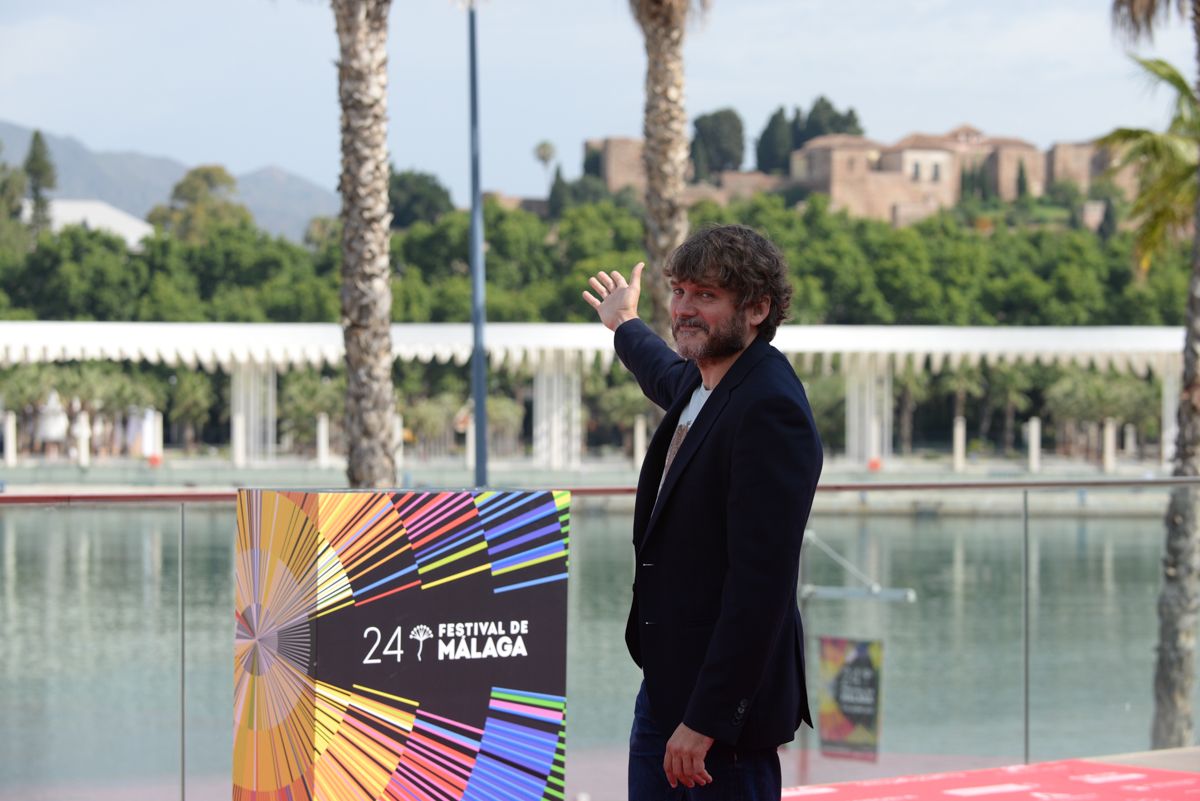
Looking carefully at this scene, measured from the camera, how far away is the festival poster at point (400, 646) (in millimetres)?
3258

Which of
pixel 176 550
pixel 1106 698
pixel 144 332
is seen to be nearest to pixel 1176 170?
pixel 1106 698

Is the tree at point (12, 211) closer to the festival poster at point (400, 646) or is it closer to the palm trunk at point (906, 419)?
the palm trunk at point (906, 419)

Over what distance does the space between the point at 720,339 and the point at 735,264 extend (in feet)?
0.45

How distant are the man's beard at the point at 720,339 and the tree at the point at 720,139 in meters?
162

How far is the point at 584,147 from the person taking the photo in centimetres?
15600

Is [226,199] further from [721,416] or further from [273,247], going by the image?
[721,416]

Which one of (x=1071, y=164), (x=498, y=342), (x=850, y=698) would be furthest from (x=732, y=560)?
(x=1071, y=164)

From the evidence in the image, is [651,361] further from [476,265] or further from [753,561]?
[476,265]

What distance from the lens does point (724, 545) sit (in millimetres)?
2615

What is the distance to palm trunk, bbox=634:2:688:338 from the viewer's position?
498 inches

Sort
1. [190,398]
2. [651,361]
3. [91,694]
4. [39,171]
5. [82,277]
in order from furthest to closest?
[39,171] < [82,277] < [190,398] < [91,694] < [651,361]

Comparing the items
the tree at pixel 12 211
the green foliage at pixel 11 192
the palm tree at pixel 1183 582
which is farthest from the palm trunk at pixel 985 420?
the green foliage at pixel 11 192

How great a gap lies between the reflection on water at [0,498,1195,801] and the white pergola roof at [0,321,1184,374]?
8.15m

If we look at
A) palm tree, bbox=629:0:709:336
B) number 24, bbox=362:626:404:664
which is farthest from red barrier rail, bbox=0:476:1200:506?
palm tree, bbox=629:0:709:336
